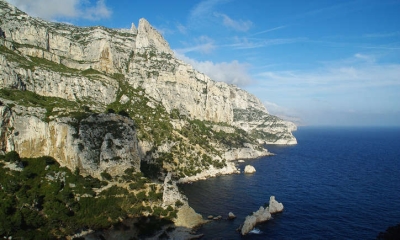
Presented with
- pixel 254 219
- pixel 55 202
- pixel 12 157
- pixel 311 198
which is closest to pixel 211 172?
pixel 311 198

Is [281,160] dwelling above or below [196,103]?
below

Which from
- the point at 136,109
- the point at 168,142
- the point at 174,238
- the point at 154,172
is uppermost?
the point at 136,109

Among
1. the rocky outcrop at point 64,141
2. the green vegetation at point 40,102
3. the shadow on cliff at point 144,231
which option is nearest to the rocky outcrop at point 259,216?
the shadow on cliff at point 144,231

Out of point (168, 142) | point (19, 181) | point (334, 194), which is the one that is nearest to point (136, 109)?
point (168, 142)

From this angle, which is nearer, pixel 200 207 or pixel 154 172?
pixel 200 207

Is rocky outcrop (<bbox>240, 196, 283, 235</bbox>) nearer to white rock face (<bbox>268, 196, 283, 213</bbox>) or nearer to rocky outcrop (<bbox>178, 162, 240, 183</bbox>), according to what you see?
white rock face (<bbox>268, 196, 283, 213</bbox>)

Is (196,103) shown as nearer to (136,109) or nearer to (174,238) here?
(136,109)

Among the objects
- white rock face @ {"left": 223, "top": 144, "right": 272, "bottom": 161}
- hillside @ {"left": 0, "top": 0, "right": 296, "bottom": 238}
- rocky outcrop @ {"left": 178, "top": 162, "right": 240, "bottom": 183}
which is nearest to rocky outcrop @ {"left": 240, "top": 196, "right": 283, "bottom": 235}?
hillside @ {"left": 0, "top": 0, "right": 296, "bottom": 238}
